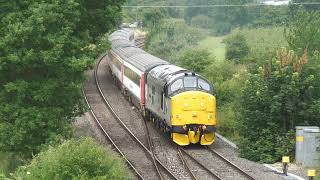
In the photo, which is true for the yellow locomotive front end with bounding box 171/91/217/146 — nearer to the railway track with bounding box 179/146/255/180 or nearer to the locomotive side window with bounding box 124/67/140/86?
the railway track with bounding box 179/146/255/180

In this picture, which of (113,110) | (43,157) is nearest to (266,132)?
(43,157)

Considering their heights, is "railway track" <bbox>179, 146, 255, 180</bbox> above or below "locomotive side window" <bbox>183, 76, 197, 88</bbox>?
below

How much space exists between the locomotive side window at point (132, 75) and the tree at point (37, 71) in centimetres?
1099

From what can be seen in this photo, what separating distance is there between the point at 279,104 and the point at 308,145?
1.98m

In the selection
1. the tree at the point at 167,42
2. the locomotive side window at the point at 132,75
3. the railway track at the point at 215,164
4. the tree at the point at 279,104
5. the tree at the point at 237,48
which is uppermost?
the tree at the point at 279,104

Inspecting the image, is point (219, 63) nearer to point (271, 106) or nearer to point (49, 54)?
point (271, 106)

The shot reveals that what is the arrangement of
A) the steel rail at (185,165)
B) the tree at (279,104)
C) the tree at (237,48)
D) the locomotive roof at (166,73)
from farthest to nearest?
the tree at (237,48) < the locomotive roof at (166,73) < the tree at (279,104) < the steel rail at (185,165)

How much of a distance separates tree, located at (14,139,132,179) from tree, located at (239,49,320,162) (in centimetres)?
831

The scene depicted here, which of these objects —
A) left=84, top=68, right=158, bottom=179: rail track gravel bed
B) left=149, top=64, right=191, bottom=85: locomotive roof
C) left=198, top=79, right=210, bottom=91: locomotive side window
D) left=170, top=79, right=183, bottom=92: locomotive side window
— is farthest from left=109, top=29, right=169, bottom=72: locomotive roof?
left=170, top=79, right=183, bottom=92: locomotive side window

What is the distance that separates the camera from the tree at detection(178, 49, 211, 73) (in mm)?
39619

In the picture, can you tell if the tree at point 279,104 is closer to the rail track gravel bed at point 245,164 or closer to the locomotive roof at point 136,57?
the rail track gravel bed at point 245,164

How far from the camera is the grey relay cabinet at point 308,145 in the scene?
2084 cm

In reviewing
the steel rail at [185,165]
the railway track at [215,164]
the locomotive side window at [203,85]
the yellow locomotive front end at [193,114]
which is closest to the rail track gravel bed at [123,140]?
the steel rail at [185,165]

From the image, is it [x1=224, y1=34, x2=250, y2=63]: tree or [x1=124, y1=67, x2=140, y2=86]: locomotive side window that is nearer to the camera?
[x1=124, y1=67, x2=140, y2=86]: locomotive side window
